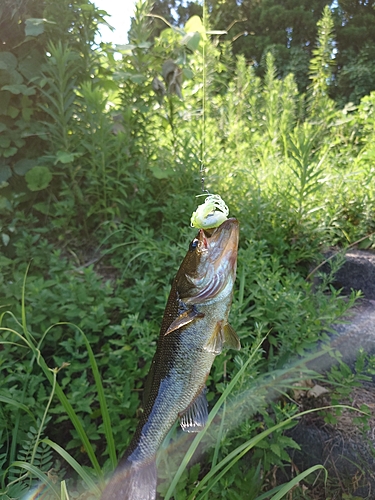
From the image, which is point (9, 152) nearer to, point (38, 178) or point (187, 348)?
point (38, 178)

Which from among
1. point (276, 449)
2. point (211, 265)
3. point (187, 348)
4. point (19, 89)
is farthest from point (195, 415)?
point (19, 89)

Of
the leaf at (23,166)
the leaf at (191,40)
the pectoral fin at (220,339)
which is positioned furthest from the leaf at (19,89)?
the pectoral fin at (220,339)

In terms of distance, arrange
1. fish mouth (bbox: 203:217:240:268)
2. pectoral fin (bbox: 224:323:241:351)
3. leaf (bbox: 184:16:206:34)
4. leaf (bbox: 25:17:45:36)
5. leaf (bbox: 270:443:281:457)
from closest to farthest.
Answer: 1. fish mouth (bbox: 203:217:240:268)
2. pectoral fin (bbox: 224:323:241:351)
3. leaf (bbox: 270:443:281:457)
4. leaf (bbox: 25:17:45:36)
5. leaf (bbox: 184:16:206:34)

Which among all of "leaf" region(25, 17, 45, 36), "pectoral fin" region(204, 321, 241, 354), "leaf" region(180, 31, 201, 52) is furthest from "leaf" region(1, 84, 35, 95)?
"pectoral fin" region(204, 321, 241, 354)

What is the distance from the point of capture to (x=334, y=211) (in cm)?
257

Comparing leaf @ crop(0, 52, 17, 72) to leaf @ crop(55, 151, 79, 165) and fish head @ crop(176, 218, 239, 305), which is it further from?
fish head @ crop(176, 218, 239, 305)

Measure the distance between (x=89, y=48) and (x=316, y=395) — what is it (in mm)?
2851

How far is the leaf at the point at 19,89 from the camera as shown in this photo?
8.45 feet

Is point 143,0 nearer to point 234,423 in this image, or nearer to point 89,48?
point 89,48

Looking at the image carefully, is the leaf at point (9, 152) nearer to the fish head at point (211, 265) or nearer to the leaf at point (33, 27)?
the leaf at point (33, 27)

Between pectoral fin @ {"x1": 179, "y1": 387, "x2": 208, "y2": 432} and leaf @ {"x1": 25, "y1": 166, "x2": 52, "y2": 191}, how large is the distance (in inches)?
88.4

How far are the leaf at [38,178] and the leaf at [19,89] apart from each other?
0.54m

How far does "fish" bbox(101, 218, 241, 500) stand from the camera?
762mm

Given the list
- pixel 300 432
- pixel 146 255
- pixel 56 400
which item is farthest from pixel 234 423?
pixel 146 255
